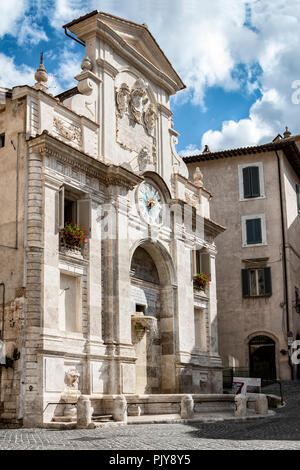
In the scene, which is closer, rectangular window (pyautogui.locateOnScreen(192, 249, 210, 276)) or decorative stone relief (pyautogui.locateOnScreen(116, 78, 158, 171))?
decorative stone relief (pyautogui.locateOnScreen(116, 78, 158, 171))

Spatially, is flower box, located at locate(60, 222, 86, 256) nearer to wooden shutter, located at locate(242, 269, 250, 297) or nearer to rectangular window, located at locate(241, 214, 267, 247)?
wooden shutter, located at locate(242, 269, 250, 297)

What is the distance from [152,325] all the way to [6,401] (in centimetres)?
697

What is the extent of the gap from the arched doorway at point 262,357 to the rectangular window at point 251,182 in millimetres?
7941

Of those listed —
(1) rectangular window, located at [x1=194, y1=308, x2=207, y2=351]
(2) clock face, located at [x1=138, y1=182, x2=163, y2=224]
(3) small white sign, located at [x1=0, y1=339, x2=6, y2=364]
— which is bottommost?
(3) small white sign, located at [x1=0, y1=339, x2=6, y2=364]

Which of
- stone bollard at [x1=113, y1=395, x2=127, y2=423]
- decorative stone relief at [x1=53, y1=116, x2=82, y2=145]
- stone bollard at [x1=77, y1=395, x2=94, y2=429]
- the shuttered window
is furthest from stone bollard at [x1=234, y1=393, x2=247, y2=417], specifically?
the shuttered window

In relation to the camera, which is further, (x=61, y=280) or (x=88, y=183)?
(x=88, y=183)

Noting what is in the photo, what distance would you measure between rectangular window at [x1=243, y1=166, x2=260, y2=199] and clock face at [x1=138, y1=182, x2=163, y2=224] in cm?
1147

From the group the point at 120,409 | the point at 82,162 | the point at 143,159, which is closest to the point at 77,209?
the point at 82,162

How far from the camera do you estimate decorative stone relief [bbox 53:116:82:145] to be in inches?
869

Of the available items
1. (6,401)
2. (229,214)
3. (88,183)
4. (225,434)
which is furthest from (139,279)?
(229,214)

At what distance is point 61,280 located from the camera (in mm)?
21172

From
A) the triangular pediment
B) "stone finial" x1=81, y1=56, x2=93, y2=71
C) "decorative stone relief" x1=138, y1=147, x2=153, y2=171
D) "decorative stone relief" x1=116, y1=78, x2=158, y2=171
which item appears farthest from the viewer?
"decorative stone relief" x1=138, y1=147, x2=153, y2=171

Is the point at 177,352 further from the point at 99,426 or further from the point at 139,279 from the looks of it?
the point at 99,426
